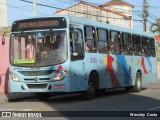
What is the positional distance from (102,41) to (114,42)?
1373 millimetres

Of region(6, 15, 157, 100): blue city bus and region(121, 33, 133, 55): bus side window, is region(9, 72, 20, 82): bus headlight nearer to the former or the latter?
region(6, 15, 157, 100): blue city bus

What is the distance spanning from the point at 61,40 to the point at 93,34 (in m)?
2.41

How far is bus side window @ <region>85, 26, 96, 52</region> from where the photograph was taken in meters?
16.9

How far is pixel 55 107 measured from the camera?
14672 mm

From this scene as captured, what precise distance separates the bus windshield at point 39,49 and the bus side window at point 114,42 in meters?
4.08

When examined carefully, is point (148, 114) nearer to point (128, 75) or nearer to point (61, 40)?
point (61, 40)

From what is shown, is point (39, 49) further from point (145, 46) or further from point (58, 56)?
point (145, 46)

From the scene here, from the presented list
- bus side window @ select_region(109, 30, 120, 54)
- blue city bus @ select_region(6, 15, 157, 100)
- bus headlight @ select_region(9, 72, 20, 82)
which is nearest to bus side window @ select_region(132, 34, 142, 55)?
bus side window @ select_region(109, 30, 120, 54)

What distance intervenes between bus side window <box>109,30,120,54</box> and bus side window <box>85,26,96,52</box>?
172 cm

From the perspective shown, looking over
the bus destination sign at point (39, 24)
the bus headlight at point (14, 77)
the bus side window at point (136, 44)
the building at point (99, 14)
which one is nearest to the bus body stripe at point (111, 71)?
the bus side window at point (136, 44)

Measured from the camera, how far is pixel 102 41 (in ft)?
59.9

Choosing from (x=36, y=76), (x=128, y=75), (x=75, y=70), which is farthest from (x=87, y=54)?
(x=128, y=75)

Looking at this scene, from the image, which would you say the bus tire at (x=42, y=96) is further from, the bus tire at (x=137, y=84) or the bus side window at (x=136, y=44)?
the bus side window at (x=136, y=44)

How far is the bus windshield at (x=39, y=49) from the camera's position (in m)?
15.5
